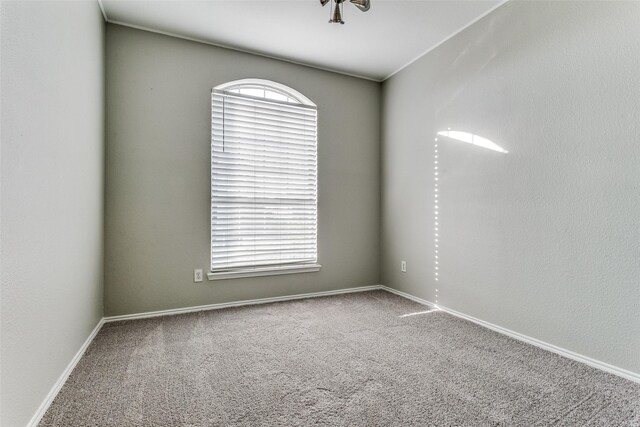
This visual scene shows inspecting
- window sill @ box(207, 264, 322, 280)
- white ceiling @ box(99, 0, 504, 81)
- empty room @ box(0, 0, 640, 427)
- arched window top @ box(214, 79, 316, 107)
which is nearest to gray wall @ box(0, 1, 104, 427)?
empty room @ box(0, 0, 640, 427)

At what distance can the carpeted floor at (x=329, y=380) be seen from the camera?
144 centimetres

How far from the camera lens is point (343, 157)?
368cm

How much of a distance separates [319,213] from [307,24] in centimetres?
183

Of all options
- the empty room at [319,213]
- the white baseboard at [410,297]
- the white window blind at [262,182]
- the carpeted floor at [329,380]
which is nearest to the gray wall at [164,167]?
the empty room at [319,213]

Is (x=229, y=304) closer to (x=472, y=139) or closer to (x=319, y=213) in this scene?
(x=319, y=213)

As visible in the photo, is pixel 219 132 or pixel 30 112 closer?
pixel 30 112

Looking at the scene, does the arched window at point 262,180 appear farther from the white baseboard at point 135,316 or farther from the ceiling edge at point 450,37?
the ceiling edge at point 450,37

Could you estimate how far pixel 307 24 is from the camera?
8.92 ft

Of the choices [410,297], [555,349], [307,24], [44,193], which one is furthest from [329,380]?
[307,24]

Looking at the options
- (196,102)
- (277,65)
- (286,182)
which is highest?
(277,65)

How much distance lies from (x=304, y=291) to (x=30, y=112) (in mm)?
2706

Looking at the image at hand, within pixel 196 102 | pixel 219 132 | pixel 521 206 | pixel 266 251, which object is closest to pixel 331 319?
pixel 266 251

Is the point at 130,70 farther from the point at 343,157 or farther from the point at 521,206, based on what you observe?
the point at 521,206

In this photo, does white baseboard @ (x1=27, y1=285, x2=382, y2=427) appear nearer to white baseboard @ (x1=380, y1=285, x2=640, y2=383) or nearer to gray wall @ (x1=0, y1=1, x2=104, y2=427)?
gray wall @ (x1=0, y1=1, x2=104, y2=427)
